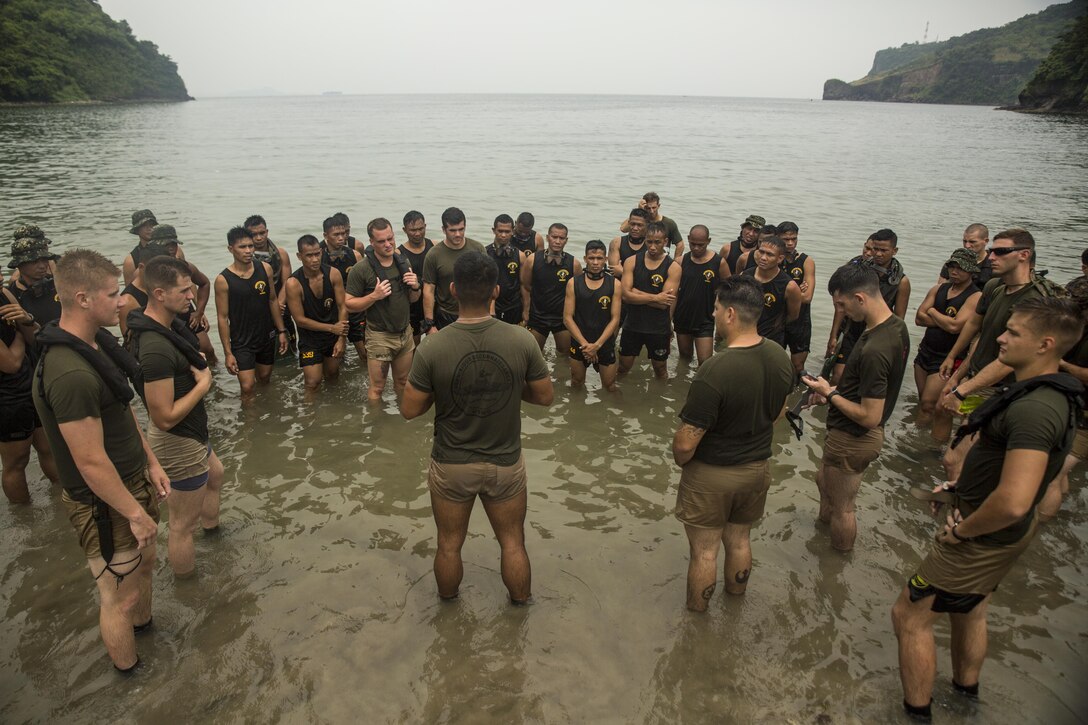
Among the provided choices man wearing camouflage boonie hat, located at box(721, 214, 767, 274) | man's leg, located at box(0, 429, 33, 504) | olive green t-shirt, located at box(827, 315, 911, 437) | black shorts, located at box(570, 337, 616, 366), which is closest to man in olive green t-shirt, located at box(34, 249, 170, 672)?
man's leg, located at box(0, 429, 33, 504)

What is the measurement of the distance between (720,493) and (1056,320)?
77.4 inches

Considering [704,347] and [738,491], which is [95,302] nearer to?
[738,491]

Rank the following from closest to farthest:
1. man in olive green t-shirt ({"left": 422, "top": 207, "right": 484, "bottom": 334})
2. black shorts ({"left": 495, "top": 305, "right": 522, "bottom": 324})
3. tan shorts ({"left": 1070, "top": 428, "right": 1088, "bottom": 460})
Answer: tan shorts ({"left": 1070, "top": 428, "right": 1088, "bottom": 460}), man in olive green t-shirt ({"left": 422, "top": 207, "right": 484, "bottom": 334}), black shorts ({"left": 495, "top": 305, "right": 522, "bottom": 324})

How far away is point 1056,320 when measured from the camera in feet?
9.23

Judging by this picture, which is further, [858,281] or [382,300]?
[382,300]

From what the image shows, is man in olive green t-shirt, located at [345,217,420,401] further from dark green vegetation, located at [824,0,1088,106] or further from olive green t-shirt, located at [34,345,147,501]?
dark green vegetation, located at [824,0,1088,106]

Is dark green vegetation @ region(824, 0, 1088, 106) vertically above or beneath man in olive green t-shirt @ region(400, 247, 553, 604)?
above

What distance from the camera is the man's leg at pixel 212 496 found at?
4.75 meters

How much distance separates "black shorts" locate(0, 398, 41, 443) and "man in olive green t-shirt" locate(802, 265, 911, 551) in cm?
637

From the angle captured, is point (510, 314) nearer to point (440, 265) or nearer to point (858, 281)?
point (440, 265)

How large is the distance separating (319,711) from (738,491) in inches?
114

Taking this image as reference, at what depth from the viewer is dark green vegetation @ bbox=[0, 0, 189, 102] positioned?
6519cm

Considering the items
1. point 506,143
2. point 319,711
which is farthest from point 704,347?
point 506,143

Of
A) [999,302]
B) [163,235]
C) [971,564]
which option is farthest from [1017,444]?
[163,235]
